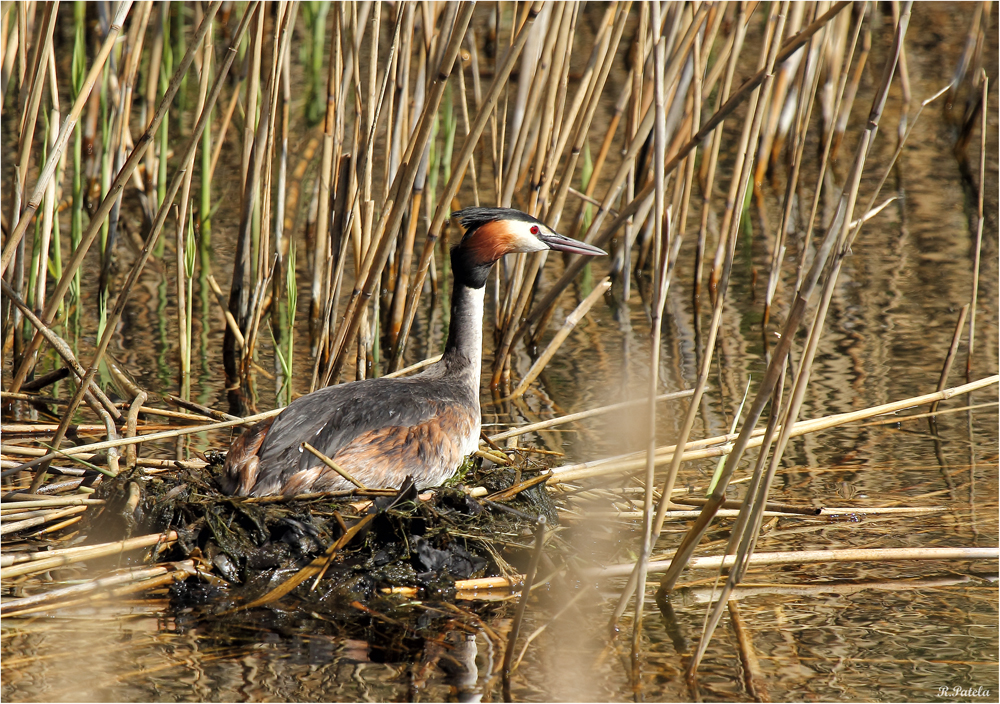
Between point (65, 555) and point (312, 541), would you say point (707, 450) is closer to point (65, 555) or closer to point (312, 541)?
point (312, 541)

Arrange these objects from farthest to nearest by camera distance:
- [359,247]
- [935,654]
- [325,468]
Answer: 1. [359,247]
2. [325,468]
3. [935,654]

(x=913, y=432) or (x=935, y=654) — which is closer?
(x=935, y=654)

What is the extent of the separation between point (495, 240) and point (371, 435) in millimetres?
1164

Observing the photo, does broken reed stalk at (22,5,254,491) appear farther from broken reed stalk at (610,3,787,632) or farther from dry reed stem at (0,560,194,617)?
broken reed stalk at (610,3,787,632)

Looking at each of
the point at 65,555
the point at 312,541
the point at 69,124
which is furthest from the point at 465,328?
the point at 65,555

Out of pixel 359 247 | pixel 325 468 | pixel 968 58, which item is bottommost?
pixel 325 468

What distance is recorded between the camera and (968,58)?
9.80 m

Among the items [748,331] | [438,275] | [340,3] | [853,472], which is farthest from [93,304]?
[853,472]

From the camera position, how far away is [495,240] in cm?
493

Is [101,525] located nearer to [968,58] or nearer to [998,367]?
[998,367]

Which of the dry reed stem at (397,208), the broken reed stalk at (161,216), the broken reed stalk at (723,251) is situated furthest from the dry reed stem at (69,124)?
the broken reed stalk at (723,251)

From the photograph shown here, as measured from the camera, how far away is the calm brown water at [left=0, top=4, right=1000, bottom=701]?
319cm

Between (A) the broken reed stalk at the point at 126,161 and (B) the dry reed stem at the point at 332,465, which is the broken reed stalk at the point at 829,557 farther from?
(A) the broken reed stalk at the point at 126,161

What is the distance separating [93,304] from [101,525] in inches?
131
